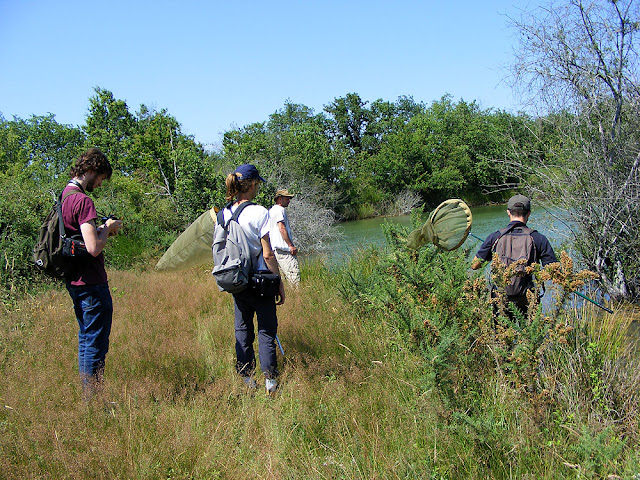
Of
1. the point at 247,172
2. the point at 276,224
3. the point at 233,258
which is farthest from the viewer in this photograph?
the point at 276,224

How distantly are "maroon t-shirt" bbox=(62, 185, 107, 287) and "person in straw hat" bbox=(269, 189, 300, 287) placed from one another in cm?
351

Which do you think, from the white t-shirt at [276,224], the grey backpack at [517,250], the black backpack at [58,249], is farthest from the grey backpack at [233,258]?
the white t-shirt at [276,224]

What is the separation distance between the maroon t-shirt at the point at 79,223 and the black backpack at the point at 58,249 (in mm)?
33

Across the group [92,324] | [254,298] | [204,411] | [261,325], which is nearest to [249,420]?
[204,411]

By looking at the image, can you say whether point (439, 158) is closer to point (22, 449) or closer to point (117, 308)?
point (117, 308)

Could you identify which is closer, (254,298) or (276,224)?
(254,298)

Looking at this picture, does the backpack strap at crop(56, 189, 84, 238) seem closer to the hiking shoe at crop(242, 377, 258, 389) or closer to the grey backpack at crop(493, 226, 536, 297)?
the hiking shoe at crop(242, 377, 258, 389)

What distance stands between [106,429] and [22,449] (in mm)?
381

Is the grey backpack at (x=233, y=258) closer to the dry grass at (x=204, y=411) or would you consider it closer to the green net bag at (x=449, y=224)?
the dry grass at (x=204, y=411)

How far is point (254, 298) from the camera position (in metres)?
3.48

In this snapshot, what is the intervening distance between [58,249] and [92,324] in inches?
21.0

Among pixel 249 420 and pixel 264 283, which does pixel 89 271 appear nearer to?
pixel 264 283

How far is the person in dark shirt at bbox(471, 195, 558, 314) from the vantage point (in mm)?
4027

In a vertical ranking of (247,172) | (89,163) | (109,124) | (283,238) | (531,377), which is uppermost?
(109,124)
